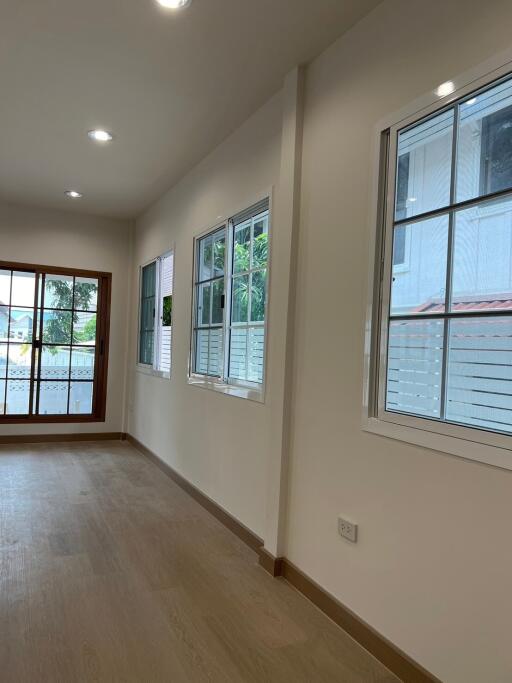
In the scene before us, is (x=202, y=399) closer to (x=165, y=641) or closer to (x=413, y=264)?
(x=165, y=641)

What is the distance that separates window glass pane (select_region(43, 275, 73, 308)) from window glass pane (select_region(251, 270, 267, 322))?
3667mm

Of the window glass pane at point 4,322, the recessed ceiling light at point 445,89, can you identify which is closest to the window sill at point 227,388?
the recessed ceiling light at point 445,89

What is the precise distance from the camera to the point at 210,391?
376 centimetres

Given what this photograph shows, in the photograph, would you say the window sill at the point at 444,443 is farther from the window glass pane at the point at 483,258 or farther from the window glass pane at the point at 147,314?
the window glass pane at the point at 147,314

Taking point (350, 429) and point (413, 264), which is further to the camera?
point (350, 429)

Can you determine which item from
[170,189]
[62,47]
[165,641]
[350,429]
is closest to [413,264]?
[350,429]

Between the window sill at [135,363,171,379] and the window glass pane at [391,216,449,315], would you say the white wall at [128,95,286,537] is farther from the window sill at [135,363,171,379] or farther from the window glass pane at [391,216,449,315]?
the window glass pane at [391,216,449,315]

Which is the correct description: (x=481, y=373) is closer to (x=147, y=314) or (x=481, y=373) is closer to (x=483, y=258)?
(x=483, y=258)

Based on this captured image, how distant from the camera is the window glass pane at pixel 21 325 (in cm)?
587

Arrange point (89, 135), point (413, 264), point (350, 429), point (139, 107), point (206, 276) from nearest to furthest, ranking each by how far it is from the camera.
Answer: point (413, 264) < point (350, 429) < point (139, 107) < point (89, 135) < point (206, 276)

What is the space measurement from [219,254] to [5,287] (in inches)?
→ 132

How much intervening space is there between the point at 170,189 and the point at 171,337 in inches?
59.4

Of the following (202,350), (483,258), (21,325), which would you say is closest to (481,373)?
(483,258)

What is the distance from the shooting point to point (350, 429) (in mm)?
2234
